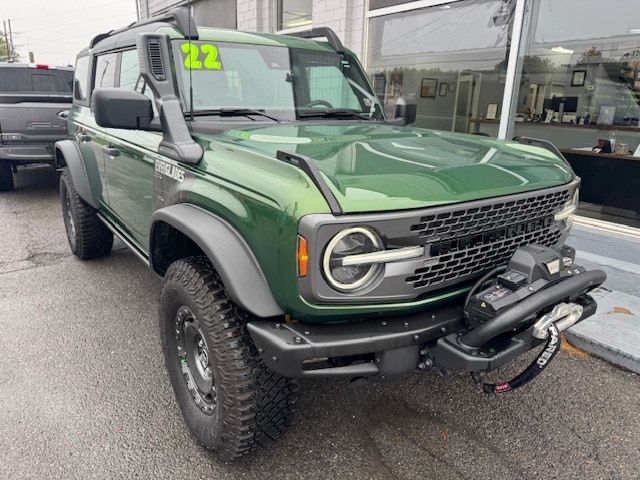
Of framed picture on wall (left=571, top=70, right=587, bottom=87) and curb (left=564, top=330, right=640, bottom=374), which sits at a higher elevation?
framed picture on wall (left=571, top=70, right=587, bottom=87)

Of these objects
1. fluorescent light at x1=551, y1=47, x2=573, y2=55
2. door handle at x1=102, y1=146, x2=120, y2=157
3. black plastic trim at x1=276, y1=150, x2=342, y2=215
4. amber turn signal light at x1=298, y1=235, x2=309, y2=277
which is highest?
fluorescent light at x1=551, y1=47, x2=573, y2=55

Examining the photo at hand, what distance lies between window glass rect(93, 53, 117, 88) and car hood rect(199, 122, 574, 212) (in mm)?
1809

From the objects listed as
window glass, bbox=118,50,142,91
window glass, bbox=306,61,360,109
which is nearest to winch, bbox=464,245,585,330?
window glass, bbox=306,61,360,109

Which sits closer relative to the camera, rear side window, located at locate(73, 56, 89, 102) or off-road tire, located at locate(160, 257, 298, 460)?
off-road tire, located at locate(160, 257, 298, 460)

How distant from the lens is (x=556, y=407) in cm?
273

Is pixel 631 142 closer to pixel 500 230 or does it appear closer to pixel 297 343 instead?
pixel 500 230

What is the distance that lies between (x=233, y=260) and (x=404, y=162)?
0.83m

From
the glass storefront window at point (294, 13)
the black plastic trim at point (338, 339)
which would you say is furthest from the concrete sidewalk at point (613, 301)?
the glass storefront window at point (294, 13)

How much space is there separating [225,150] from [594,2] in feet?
16.8

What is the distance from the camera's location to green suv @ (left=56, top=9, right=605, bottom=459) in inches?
68.6

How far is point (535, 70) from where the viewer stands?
5848mm

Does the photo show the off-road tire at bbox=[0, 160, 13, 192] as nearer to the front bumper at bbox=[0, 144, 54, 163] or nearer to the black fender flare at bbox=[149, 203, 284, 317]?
the front bumper at bbox=[0, 144, 54, 163]

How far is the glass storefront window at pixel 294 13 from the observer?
28.6 ft

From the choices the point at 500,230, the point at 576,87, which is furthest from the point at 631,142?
the point at 500,230
